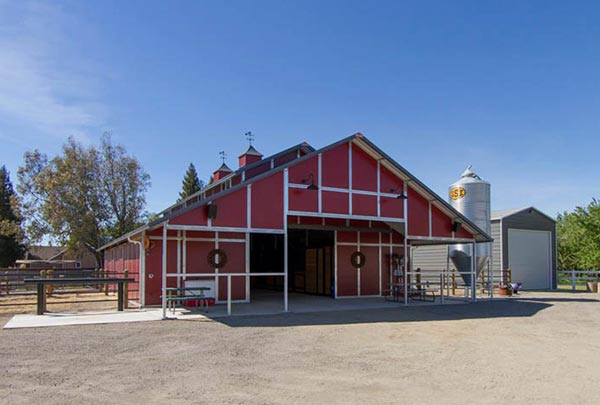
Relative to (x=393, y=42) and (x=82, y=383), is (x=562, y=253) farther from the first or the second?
(x=82, y=383)

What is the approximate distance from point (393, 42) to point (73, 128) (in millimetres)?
24408

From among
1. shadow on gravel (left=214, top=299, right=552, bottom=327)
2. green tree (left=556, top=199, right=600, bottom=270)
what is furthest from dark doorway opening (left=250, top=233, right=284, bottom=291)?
green tree (left=556, top=199, right=600, bottom=270)

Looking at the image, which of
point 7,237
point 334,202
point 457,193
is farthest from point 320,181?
point 7,237

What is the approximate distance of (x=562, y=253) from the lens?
32406 millimetres

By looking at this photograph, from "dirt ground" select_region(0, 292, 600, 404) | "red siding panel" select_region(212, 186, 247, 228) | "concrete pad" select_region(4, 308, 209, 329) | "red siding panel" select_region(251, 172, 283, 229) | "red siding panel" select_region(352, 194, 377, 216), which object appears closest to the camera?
"dirt ground" select_region(0, 292, 600, 404)

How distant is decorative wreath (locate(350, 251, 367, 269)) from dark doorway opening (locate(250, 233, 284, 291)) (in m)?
4.24

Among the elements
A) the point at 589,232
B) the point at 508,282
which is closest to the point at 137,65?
the point at 508,282

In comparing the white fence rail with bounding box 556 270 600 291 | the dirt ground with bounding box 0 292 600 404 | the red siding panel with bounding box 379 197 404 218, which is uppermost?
the red siding panel with bounding box 379 197 404 218

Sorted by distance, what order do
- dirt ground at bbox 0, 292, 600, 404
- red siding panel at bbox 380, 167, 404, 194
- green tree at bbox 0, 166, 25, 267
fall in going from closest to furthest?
dirt ground at bbox 0, 292, 600, 404 → red siding panel at bbox 380, 167, 404, 194 → green tree at bbox 0, 166, 25, 267

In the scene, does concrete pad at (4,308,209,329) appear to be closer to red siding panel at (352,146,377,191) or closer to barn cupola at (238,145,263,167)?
red siding panel at (352,146,377,191)

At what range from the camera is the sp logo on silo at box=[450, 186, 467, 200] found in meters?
19.2

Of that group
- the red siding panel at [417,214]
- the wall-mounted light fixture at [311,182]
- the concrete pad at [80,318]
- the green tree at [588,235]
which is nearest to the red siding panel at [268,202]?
the wall-mounted light fixture at [311,182]

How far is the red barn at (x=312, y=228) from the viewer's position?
12.1m

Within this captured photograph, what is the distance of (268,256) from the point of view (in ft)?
67.7
